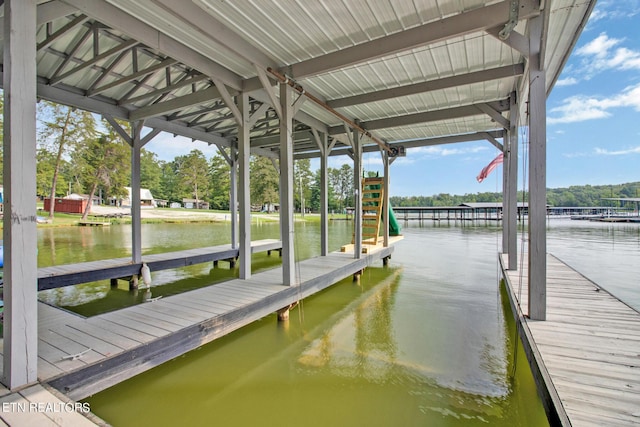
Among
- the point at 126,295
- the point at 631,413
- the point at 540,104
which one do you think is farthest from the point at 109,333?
the point at 540,104

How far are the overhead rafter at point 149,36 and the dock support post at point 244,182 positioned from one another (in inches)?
16.0

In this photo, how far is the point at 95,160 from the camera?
84.5 ft

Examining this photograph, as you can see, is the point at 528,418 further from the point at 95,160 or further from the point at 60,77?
the point at 95,160

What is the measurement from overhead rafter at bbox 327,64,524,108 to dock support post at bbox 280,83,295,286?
1.46 m

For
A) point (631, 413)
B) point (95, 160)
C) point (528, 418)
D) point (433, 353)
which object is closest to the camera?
point (631, 413)

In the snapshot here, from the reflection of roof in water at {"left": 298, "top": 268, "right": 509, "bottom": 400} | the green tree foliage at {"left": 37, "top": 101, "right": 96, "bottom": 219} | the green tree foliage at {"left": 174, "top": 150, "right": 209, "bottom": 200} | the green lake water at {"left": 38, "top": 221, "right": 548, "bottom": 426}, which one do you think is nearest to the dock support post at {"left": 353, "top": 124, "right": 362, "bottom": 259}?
the green lake water at {"left": 38, "top": 221, "right": 548, "bottom": 426}

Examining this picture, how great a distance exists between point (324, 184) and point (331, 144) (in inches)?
41.6

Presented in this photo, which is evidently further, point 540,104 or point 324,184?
point 324,184

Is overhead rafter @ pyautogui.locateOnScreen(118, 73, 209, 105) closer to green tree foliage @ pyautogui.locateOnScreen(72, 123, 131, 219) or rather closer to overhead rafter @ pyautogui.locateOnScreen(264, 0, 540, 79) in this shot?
overhead rafter @ pyautogui.locateOnScreen(264, 0, 540, 79)

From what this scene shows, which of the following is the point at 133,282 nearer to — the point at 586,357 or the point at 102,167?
Answer: the point at 586,357

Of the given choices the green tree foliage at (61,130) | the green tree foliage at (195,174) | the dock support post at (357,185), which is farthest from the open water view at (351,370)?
the green tree foliage at (195,174)

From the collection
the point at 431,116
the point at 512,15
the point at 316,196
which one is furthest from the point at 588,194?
the point at 512,15

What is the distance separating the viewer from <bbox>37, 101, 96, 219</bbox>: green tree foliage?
22.6 metres

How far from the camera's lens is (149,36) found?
324 cm
